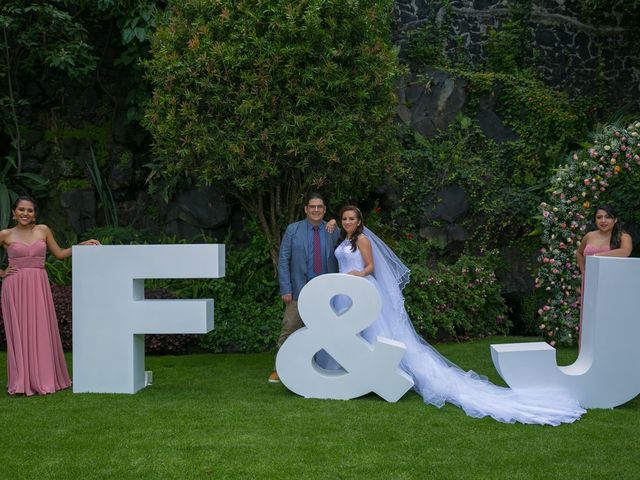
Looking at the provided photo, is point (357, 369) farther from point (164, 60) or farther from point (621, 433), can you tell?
point (164, 60)

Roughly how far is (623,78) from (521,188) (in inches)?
149

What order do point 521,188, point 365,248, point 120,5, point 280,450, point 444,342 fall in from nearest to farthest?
point 280,450, point 365,248, point 444,342, point 120,5, point 521,188

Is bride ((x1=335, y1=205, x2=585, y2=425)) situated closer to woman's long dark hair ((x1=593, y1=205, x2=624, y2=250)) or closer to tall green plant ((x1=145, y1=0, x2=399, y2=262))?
tall green plant ((x1=145, y1=0, x2=399, y2=262))

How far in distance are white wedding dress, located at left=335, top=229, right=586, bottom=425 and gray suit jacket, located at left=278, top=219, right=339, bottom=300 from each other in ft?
0.63

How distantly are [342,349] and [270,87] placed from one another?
3690 mm

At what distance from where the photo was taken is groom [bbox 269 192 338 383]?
770cm

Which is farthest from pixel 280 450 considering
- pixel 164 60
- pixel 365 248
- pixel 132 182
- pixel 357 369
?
pixel 132 182

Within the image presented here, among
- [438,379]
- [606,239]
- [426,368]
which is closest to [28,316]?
[426,368]

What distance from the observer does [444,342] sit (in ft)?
33.6

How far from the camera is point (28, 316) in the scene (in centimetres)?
715

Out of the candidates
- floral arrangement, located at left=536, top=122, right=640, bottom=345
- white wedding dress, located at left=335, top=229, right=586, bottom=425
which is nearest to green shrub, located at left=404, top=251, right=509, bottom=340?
floral arrangement, located at left=536, top=122, right=640, bottom=345

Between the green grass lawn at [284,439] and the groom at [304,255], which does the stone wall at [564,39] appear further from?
the green grass lawn at [284,439]

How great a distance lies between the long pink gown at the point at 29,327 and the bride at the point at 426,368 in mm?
2920

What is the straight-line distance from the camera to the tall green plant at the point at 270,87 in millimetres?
8836
